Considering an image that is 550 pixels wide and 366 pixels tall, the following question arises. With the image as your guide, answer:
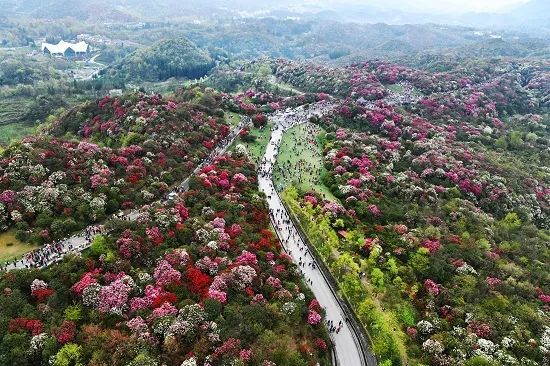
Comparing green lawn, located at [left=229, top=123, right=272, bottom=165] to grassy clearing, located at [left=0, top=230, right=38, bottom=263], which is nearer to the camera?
grassy clearing, located at [left=0, top=230, right=38, bottom=263]

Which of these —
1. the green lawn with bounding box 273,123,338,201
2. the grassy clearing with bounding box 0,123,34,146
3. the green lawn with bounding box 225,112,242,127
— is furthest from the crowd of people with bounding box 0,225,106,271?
the grassy clearing with bounding box 0,123,34,146

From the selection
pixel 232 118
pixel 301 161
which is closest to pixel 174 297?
pixel 301 161

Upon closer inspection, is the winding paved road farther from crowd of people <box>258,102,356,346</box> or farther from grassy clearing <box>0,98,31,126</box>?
grassy clearing <box>0,98,31,126</box>

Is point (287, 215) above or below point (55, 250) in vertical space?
below

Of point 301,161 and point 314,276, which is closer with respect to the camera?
point 314,276

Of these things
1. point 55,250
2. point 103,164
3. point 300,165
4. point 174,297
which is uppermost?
point 103,164

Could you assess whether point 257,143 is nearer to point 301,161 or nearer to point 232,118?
point 301,161

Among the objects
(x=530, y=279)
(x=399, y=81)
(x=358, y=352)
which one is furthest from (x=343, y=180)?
(x=399, y=81)
